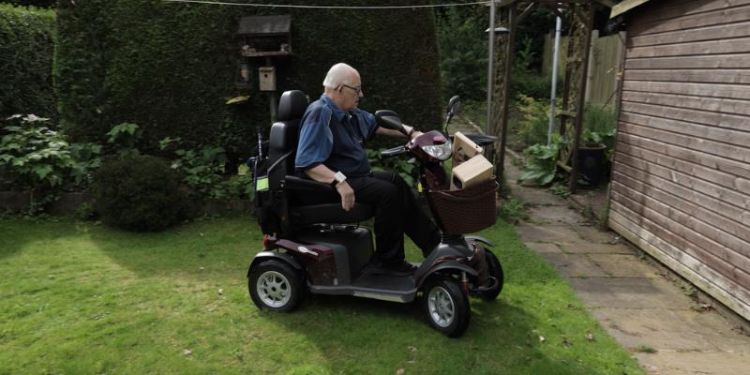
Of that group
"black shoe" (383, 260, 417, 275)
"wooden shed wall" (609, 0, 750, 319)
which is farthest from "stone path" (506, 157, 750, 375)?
"black shoe" (383, 260, 417, 275)

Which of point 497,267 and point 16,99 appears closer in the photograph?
point 497,267

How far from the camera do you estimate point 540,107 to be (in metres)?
10.8

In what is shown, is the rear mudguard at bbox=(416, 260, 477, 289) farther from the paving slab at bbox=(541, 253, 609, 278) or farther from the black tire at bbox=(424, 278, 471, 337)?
the paving slab at bbox=(541, 253, 609, 278)

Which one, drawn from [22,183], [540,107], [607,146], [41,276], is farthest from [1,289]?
[540,107]

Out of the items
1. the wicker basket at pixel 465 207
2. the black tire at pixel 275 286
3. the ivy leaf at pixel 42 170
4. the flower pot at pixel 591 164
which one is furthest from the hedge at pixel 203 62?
the wicker basket at pixel 465 207

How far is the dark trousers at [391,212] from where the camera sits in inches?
138

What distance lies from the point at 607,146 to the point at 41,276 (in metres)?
6.83

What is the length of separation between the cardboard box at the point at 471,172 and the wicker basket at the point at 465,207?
0.04 m

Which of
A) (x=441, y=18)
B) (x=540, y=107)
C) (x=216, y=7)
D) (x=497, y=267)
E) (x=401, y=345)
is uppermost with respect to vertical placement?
(x=441, y=18)

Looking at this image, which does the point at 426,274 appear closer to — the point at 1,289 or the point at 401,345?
the point at 401,345

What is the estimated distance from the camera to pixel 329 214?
362cm

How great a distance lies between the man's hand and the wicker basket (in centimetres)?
46

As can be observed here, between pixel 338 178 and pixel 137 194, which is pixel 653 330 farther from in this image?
pixel 137 194

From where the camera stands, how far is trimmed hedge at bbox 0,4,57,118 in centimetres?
703
